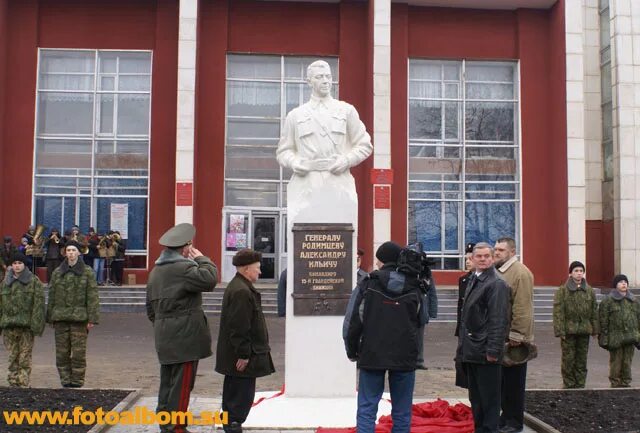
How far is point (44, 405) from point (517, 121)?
1839 cm

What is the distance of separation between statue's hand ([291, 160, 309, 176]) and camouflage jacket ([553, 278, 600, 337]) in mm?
3778

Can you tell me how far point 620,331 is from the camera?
9180 mm

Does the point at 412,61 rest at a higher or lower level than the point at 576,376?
higher

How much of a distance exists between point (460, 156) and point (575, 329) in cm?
1389

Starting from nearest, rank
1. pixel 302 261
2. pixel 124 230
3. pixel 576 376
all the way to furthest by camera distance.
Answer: pixel 302 261
pixel 576 376
pixel 124 230

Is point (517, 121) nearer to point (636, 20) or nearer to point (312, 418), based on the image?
point (636, 20)

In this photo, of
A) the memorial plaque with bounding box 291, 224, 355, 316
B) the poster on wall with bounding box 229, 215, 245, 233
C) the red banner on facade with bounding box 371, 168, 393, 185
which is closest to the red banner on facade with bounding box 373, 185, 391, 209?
the red banner on facade with bounding box 371, 168, 393, 185

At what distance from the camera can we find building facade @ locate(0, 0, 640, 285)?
70.2 feet

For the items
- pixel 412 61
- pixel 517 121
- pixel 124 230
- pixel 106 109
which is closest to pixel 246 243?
pixel 124 230

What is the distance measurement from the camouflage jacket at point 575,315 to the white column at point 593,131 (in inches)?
640

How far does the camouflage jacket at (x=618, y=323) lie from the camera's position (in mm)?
9172

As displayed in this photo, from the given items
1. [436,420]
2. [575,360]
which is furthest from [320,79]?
[575,360]

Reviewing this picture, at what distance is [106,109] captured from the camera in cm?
2202

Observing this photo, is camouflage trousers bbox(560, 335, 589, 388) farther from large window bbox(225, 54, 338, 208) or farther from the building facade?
large window bbox(225, 54, 338, 208)
